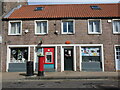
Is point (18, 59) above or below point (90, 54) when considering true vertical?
below

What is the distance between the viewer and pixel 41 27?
1393 centimetres

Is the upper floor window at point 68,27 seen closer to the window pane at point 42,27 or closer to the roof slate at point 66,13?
the roof slate at point 66,13

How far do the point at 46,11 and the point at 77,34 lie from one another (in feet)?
15.6

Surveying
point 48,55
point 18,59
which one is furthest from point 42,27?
point 18,59

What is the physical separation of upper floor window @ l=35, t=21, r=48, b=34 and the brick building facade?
197 millimetres

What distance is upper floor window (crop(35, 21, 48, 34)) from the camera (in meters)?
13.9

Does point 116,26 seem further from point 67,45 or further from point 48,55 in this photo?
point 48,55

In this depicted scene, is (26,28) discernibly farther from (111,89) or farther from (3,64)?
(111,89)

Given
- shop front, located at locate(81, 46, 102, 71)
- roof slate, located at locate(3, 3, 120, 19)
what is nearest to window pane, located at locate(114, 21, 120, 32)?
roof slate, located at locate(3, 3, 120, 19)

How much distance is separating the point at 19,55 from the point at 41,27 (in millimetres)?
3718

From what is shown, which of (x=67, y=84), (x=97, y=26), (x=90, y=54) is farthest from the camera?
(x=97, y=26)

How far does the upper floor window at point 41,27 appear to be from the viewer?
13867 millimetres

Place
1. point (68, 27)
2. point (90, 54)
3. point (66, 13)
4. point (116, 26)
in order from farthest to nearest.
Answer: point (66, 13) → point (68, 27) → point (116, 26) → point (90, 54)

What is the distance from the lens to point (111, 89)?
6.73 metres
